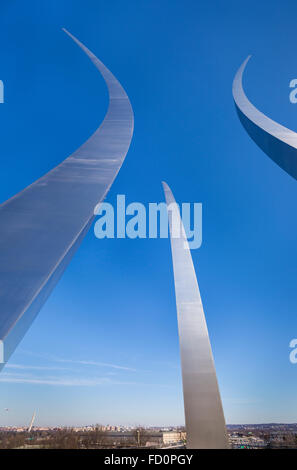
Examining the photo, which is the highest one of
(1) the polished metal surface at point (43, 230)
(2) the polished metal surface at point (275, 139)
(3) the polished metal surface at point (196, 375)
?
(2) the polished metal surface at point (275, 139)

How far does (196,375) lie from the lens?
32.2 feet

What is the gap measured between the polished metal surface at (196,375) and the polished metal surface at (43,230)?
627 cm

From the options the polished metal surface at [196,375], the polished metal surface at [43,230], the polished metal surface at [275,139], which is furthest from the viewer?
the polished metal surface at [196,375]

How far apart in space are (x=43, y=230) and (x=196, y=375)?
716cm

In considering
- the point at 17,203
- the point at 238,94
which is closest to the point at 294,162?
the point at 17,203

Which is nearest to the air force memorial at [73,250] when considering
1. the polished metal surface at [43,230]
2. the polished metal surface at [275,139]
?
the polished metal surface at [43,230]

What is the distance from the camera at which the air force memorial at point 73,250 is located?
3.72 m

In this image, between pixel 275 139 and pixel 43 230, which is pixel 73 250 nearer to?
pixel 43 230

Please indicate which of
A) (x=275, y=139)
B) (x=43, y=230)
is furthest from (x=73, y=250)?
(x=275, y=139)

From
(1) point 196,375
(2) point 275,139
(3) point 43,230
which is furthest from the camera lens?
(1) point 196,375

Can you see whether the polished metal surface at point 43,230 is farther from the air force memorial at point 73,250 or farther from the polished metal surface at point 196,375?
the polished metal surface at point 196,375
